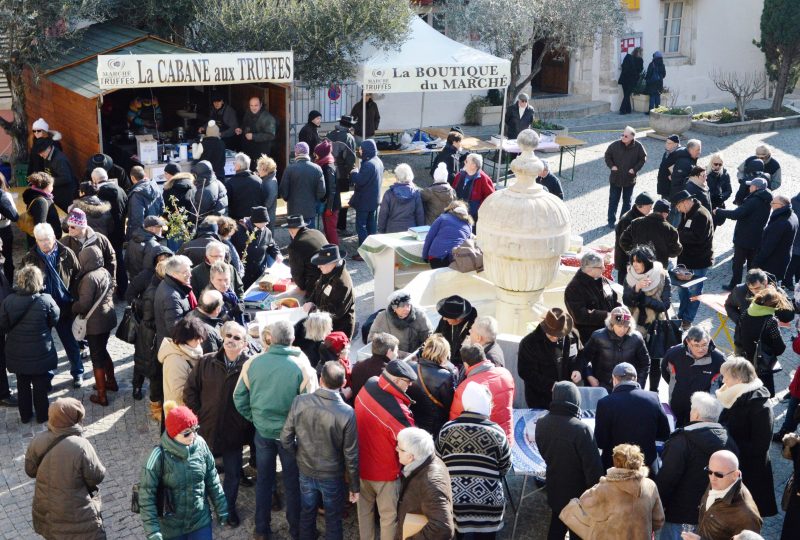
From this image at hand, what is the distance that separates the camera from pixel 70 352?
8.97m

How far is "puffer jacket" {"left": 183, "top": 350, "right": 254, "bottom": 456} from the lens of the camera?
689 centimetres

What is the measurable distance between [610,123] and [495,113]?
2.77 m

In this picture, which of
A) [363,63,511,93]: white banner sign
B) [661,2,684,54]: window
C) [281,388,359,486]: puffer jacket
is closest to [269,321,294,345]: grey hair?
[281,388,359,486]: puffer jacket

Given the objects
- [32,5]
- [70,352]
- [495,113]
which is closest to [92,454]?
[70,352]

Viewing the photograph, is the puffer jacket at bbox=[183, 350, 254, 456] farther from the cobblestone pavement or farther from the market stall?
the market stall

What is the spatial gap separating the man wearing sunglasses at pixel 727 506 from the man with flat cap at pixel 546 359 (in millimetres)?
1872

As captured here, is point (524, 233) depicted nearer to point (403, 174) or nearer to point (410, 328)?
point (410, 328)

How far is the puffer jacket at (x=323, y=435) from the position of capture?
6.16m

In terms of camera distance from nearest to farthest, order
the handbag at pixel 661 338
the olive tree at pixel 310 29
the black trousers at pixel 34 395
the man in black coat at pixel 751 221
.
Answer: the black trousers at pixel 34 395 → the handbag at pixel 661 338 → the man in black coat at pixel 751 221 → the olive tree at pixel 310 29

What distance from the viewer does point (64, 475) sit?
591cm

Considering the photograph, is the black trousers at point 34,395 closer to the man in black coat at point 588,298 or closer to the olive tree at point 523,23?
the man in black coat at point 588,298

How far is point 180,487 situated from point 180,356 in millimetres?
1439

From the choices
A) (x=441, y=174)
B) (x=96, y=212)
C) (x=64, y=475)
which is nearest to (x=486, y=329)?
(x=64, y=475)

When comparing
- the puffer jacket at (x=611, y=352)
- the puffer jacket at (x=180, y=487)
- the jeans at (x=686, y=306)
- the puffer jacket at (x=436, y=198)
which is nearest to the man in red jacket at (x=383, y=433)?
the puffer jacket at (x=180, y=487)
